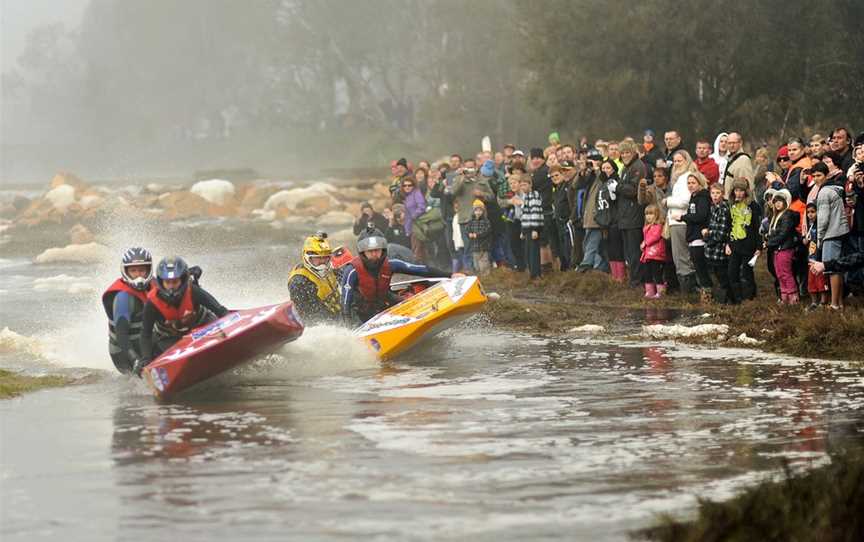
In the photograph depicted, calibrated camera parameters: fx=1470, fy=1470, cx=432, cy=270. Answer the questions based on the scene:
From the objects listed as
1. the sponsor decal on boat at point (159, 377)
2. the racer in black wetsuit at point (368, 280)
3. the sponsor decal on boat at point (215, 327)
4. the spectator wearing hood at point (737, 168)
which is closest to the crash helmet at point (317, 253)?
the racer in black wetsuit at point (368, 280)

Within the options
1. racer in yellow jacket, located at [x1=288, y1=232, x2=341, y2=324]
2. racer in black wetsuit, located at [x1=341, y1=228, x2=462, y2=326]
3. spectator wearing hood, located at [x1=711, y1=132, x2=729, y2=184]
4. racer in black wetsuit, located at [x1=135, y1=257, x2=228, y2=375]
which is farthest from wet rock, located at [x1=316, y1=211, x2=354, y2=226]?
racer in black wetsuit, located at [x1=135, y1=257, x2=228, y2=375]

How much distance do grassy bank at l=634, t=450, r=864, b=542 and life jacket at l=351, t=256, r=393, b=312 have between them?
28.9 feet

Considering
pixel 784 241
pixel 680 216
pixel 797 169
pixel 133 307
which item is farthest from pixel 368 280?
pixel 797 169

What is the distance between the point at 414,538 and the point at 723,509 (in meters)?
1.71

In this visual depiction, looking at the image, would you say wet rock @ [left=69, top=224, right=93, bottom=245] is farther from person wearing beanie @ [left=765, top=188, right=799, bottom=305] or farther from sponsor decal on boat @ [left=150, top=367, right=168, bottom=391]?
sponsor decal on boat @ [left=150, top=367, right=168, bottom=391]

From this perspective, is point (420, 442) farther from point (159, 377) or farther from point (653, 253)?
point (653, 253)

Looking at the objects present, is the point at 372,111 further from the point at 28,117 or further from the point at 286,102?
the point at 28,117

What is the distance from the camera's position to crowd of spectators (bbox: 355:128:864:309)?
16.5 meters

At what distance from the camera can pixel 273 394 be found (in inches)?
549

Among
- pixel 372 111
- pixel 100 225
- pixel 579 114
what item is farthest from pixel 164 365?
pixel 372 111

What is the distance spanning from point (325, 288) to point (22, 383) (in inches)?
143

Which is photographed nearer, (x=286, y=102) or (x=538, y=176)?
(x=538, y=176)

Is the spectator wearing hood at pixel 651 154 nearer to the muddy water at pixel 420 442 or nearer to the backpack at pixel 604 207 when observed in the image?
the backpack at pixel 604 207

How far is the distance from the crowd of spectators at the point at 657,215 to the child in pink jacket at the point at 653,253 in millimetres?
19
